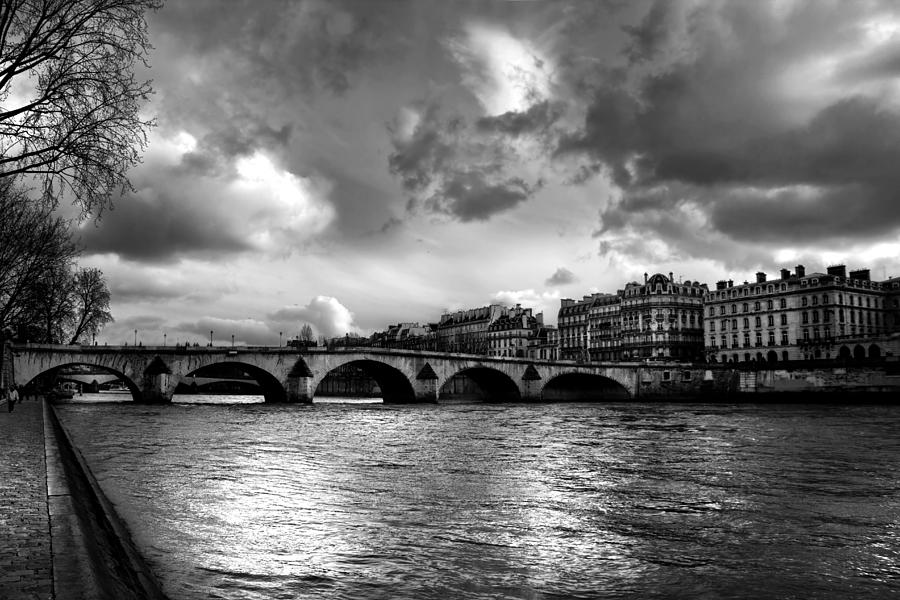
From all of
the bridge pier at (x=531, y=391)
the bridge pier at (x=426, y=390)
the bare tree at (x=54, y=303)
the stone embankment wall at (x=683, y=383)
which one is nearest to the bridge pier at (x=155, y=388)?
the bare tree at (x=54, y=303)

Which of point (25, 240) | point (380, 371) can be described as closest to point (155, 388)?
point (380, 371)

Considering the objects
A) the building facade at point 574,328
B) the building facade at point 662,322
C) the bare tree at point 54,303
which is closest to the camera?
the bare tree at point 54,303

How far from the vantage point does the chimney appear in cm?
9792

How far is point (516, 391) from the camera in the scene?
81.9m

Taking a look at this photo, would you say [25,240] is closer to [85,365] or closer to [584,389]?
[85,365]

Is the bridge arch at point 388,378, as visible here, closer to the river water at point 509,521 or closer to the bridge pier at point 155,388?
Answer: the bridge pier at point 155,388

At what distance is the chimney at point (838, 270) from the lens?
97.9m

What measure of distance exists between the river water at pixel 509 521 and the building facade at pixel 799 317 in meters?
79.8

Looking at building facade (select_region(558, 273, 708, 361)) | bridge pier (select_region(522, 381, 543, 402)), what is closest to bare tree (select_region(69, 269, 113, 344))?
bridge pier (select_region(522, 381, 543, 402))

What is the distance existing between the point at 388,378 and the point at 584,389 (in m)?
35.8

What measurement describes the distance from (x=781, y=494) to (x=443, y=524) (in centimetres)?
686

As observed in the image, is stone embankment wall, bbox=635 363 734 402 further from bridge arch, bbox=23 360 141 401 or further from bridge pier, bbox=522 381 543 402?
bridge arch, bbox=23 360 141 401

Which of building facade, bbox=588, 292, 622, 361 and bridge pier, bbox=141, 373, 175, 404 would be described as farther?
building facade, bbox=588, 292, 622, 361

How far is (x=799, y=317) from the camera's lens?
319 ft
